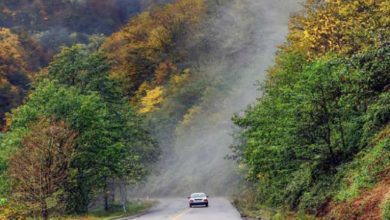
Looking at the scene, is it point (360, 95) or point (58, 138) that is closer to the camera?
point (360, 95)

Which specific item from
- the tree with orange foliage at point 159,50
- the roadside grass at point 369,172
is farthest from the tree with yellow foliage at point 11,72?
the roadside grass at point 369,172

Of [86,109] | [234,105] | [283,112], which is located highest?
[234,105]

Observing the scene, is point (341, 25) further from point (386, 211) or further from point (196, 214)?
point (386, 211)

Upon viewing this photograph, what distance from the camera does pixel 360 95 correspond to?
69.6ft

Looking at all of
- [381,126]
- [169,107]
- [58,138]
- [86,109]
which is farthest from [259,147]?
[169,107]

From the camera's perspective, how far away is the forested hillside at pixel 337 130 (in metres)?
18.4

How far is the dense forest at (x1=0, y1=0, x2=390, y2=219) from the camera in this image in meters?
21.0

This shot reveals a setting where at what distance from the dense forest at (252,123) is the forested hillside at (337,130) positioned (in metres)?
0.06

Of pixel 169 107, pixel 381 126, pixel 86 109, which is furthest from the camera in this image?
pixel 169 107

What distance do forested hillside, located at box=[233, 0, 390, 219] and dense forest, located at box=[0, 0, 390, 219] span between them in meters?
0.06

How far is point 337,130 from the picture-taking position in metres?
23.6

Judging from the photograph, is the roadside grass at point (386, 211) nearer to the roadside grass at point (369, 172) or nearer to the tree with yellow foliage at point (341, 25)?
the roadside grass at point (369, 172)

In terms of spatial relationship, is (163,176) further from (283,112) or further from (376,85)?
(376,85)

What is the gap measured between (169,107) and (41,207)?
74431 mm
